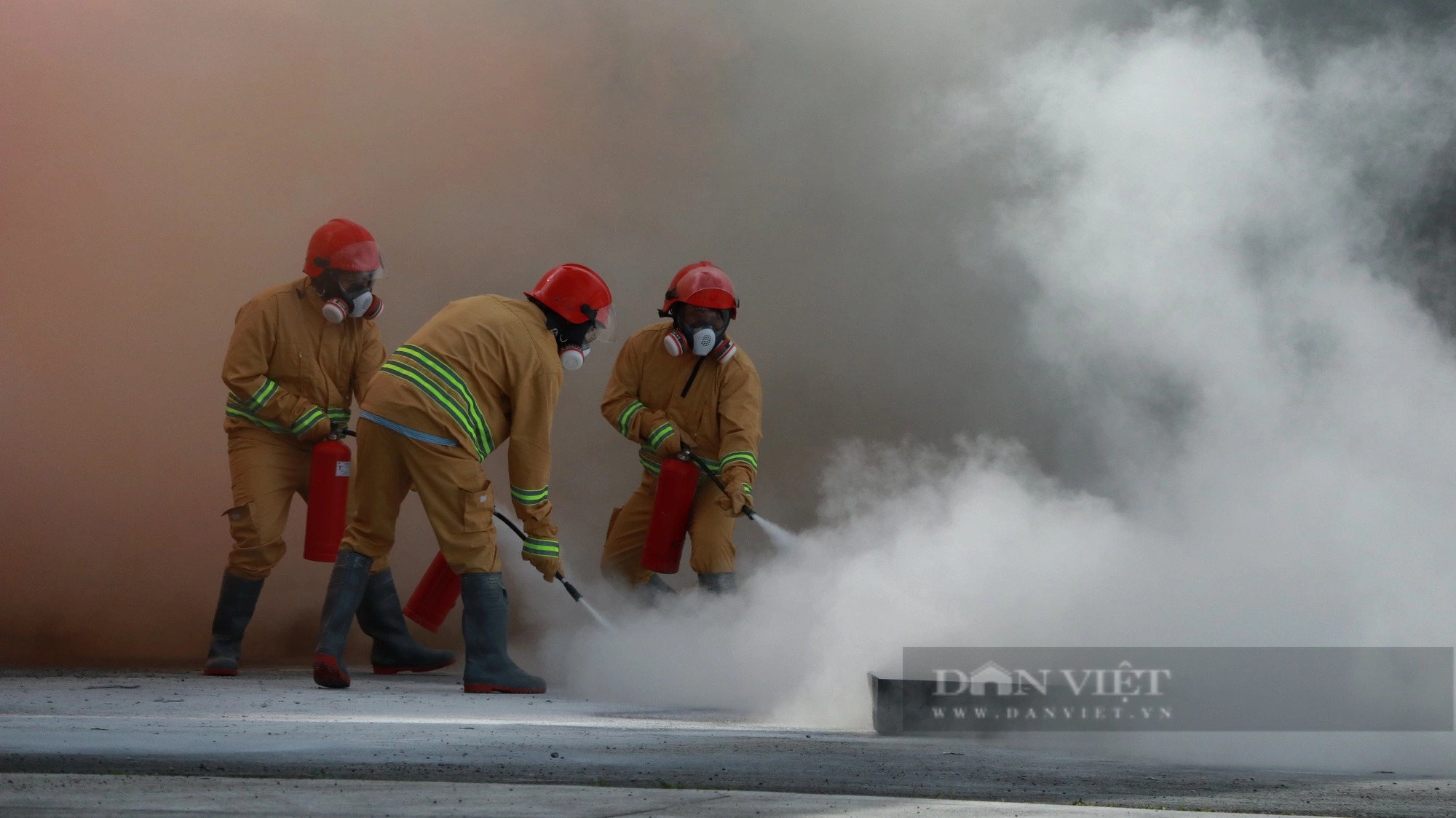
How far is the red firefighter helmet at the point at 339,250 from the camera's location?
532 cm

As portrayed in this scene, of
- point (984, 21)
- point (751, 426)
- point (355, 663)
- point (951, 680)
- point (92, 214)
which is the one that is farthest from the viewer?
point (984, 21)

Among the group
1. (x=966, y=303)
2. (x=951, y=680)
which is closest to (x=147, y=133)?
(x=966, y=303)

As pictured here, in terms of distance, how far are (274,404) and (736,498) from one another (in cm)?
180

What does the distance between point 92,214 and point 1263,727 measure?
6601 mm

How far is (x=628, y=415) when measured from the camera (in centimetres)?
580

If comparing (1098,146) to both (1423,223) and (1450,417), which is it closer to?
(1423,223)

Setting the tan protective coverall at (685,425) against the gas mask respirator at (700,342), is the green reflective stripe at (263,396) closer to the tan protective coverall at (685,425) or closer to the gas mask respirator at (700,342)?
the tan protective coverall at (685,425)

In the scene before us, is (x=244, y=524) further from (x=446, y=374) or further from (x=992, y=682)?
(x=992, y=682)

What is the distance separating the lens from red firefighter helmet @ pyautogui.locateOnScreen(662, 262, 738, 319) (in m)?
5.70

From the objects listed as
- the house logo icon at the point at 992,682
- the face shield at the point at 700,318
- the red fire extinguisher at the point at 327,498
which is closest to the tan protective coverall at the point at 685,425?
the face shield at the point at 700,318

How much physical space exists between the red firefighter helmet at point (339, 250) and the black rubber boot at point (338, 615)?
116 cm

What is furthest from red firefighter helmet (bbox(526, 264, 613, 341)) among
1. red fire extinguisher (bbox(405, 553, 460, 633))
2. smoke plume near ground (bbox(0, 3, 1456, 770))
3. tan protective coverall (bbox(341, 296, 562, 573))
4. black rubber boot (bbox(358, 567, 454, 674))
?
smoke plume near ground (bbox(0, 3, 1456, 770))

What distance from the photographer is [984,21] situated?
837 centimetres

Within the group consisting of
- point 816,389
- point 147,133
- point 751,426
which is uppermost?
point 147,133
